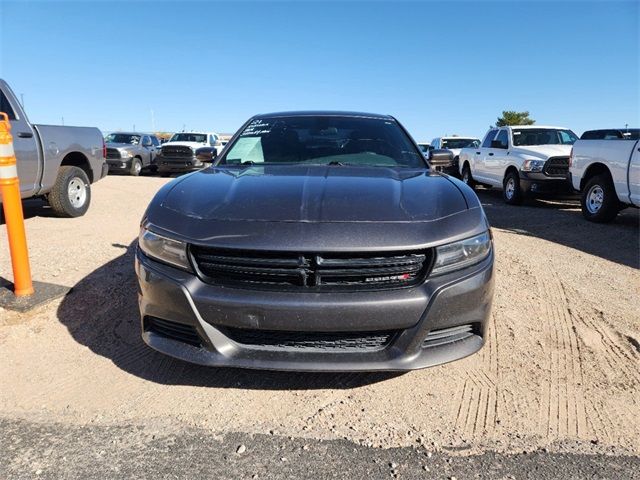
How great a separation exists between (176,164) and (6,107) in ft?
40.8

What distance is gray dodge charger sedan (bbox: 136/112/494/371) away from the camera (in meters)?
2.31

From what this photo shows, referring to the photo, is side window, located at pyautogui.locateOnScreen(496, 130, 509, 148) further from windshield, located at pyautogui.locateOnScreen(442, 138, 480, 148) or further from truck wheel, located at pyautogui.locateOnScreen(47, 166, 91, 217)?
truck wheel, located at pyautogui.locateOnScreen(47, 166, 91, 217)

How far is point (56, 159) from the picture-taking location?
7.03 metres

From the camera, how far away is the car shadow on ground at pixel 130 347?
9.22ft

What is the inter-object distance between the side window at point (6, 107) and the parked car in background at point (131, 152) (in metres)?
11.4

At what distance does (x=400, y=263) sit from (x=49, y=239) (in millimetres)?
5067

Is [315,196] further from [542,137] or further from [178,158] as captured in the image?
[178,158]

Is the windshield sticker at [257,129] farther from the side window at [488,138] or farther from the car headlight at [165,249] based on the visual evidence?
the side window at [488,138]

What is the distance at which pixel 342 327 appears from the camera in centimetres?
230

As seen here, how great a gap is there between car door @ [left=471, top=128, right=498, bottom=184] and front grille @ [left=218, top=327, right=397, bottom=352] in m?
11.0

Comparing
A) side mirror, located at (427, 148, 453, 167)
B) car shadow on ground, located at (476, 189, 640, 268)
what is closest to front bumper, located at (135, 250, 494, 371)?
side mirror, located at (427, 148, 453, 167)

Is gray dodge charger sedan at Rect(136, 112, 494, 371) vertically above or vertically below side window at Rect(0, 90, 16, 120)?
below

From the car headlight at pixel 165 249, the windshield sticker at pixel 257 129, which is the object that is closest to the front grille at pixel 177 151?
the windshield sticker at pixel 257 129

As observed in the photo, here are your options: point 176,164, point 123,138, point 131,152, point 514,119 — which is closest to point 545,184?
point 176,164
